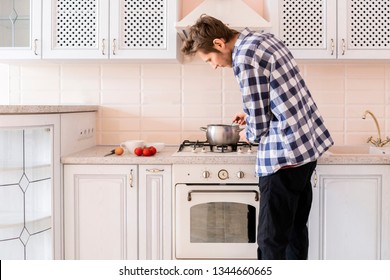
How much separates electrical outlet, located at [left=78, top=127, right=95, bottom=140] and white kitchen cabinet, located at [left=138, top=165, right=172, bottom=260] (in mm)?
528

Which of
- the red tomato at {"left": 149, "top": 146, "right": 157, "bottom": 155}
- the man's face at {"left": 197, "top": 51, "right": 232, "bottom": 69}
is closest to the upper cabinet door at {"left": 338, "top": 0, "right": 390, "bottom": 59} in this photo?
the man's face at {"left": 197, "top": 51, "right": 232, "bottom": 69}

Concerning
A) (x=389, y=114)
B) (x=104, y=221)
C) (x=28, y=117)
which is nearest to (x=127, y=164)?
(x=104, y=221)

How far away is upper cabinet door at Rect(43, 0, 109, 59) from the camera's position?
2561 mm

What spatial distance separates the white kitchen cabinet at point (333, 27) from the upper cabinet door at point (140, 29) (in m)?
0.63

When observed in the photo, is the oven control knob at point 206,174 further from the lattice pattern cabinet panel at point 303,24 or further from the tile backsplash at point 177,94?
the lattice pattern cabinet panel at point 303,24

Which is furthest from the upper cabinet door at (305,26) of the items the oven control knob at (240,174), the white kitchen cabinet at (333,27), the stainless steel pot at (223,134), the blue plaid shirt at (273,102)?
the oven control knob at (240,174)

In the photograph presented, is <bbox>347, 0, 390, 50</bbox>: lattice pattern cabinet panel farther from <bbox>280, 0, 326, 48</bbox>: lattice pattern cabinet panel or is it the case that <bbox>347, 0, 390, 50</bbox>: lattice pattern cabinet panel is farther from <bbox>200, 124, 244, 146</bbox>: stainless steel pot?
<bbox>200, 124, 244, 146</bbox>: stainless steel pot

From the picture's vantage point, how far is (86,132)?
2719 millimetres

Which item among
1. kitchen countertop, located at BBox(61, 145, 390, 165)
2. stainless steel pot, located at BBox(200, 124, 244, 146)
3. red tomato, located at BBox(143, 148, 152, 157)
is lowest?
kitchen countertop, located at BBox(61, 145, 390, 165)

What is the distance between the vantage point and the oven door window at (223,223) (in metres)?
2.28

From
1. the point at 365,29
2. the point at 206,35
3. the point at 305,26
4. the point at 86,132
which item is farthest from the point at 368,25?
the point at 86,132
